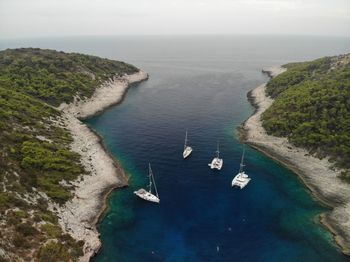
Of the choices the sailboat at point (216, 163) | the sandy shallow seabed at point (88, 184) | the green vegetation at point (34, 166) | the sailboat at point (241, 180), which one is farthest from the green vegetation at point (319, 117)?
the green vegetation at point (34, 166)

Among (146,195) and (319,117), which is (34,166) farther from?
(319,117)

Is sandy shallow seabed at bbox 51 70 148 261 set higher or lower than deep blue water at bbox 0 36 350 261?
higher

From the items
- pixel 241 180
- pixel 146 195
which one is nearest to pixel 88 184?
pixel 146 195

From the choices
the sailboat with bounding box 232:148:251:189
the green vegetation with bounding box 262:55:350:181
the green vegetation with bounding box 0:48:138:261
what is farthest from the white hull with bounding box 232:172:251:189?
the green vegetation with bounding box 0:48:138:261

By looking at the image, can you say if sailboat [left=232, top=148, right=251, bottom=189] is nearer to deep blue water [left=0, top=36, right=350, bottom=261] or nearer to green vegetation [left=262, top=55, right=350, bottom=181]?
deep blue water [left=0, top=36, right=350, bottom=261]

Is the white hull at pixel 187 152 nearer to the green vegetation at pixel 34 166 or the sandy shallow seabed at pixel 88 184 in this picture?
the sandy shallow seabed at pixel 88 184

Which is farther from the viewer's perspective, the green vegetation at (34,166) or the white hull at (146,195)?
the white hull at (146,195)

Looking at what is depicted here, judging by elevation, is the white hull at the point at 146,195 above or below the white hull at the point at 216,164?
below
